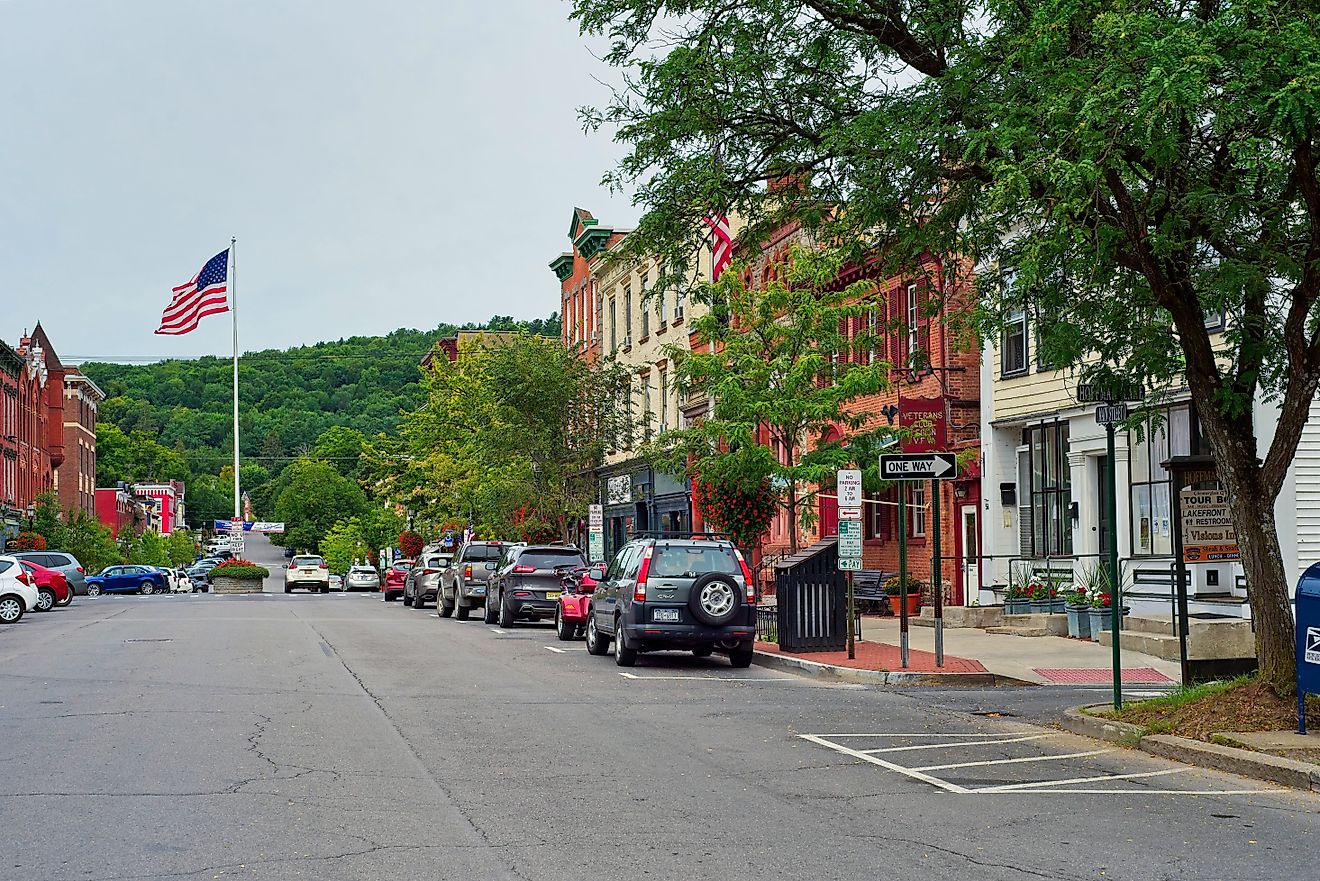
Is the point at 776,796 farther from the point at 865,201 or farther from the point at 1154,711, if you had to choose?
the point at 865,201

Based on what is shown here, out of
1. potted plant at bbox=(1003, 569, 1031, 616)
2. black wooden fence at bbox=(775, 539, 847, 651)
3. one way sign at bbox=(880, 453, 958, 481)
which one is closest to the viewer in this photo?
one way sign at bbox=(880, 453, 958, 481)

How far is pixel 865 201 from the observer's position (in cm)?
1385

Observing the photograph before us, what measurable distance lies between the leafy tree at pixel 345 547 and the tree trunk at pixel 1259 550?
96.1 m

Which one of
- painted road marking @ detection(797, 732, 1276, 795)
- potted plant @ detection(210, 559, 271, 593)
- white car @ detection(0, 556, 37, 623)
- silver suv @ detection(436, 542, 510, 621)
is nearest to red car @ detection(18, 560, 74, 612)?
white car @ detection(0, 556, 37, 623)

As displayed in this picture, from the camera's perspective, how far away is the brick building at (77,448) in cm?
9400

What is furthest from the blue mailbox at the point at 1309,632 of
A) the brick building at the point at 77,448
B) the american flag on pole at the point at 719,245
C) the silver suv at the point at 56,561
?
the brick building at the point at 77,448

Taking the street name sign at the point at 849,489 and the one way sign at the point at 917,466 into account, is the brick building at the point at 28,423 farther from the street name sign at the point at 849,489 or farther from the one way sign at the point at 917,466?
the one way sign at the point at 917,466

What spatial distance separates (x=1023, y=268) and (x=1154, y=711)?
165 inches

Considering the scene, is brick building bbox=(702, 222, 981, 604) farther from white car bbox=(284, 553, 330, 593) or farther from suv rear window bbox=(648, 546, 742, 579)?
white car bbox=(284, 553, 330, 593)

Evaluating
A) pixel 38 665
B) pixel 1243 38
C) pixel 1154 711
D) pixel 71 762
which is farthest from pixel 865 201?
→ pixel 38 665

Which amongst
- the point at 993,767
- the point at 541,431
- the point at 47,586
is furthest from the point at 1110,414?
the point at 47,586

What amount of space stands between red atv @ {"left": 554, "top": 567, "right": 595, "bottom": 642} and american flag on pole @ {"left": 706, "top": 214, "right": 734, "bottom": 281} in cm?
621

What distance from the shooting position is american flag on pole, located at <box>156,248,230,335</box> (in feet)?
187

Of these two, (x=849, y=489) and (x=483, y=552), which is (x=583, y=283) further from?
(x=849, y=489)
